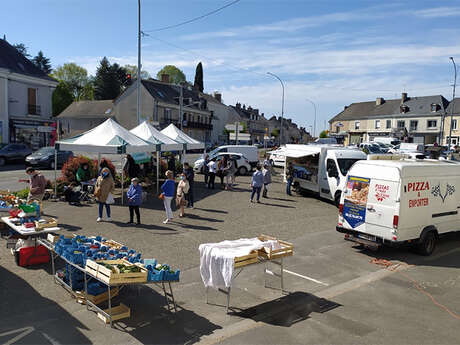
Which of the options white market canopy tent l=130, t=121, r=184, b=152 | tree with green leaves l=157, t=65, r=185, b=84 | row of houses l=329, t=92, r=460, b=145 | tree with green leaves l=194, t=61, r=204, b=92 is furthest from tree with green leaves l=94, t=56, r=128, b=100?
white market canopy tent l=130, t=121, r=184, b=152

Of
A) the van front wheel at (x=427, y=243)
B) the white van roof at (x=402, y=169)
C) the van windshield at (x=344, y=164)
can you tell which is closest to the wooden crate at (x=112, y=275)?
the white van roof at (x=402, y=169)

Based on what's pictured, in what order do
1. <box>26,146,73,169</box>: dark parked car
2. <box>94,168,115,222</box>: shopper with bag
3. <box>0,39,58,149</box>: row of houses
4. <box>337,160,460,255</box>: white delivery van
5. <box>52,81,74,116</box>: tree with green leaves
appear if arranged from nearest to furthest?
<box>337,160,460,255</box>: white delivery van → <box>94,168,115,222</box>: shopper with bag → <box>26,146,73,169</box>: dark parked car → <box>0,39,58,149</box>: row of houses → <box>52,81,74,116</box>: tree with green leaves

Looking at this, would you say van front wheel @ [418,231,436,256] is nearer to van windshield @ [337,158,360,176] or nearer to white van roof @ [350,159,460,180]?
white van roof @ [350,159,460,180]

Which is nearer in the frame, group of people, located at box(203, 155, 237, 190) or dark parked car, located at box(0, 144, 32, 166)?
group of people, located at box(203, 155, 237, 190)

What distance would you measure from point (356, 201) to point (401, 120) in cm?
6317

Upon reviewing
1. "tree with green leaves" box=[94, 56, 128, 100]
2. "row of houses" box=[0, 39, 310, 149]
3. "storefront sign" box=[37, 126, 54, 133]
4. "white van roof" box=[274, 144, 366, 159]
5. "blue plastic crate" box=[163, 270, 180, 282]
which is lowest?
"blue plastic crate" box=[163, 270, 180, 282]

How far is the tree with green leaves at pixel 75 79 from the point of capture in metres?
77.8

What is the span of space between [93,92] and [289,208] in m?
68.7

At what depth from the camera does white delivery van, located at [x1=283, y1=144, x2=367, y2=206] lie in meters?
16.4

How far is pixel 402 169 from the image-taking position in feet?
30.7

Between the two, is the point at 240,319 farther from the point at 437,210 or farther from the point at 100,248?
the point at 437,210

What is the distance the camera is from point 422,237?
Result: 9.80m

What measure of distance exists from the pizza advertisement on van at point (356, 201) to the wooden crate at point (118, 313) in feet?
21.0

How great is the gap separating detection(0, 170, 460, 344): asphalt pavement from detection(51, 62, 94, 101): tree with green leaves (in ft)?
246
